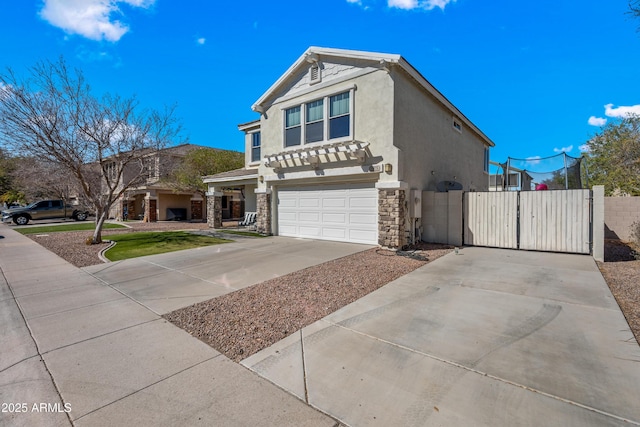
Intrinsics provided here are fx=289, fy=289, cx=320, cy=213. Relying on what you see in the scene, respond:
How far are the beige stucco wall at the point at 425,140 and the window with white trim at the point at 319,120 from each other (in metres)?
1.79

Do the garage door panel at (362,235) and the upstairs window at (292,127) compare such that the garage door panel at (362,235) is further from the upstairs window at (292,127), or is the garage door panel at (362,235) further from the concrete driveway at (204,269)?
the upstairs window at (292,127)

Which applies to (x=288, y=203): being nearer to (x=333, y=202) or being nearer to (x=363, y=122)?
(x=333, y=202)

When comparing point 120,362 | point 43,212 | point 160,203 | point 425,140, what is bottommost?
point 120,362

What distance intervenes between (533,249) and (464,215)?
2282mm

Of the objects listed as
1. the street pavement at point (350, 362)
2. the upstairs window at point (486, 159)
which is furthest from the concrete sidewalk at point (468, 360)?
the upstairs window at point (486, 159)

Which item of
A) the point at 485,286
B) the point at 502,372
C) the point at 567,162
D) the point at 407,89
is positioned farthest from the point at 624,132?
the point at 502,372

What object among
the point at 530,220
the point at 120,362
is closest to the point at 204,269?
the point at 120,362

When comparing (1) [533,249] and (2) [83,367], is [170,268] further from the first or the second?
(1) [533,249]

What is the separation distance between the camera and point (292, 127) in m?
12.2

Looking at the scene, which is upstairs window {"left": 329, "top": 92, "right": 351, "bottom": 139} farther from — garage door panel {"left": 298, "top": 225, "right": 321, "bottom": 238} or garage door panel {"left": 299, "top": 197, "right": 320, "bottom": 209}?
garage door panel {"left": 298, "top": 225, "right": 321, "bottom": 238}

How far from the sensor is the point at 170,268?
734 centimetres

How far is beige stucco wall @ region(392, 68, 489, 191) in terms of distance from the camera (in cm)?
985

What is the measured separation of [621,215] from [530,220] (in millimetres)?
5151

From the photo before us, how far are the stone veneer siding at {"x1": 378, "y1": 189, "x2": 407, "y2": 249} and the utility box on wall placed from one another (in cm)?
63
